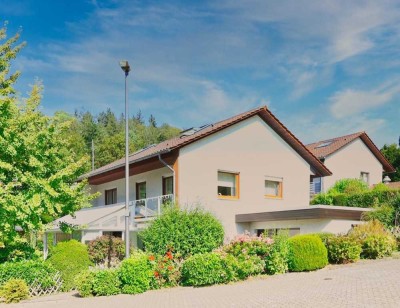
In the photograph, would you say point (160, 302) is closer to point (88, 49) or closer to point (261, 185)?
point (88, 49)

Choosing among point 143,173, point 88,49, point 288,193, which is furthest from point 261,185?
point 88,49

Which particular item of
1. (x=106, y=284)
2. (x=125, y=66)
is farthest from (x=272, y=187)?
(x=106, y=284)

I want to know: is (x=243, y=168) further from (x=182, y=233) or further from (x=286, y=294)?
(x=286, y=294)

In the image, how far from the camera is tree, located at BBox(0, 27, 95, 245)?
16.8 meters

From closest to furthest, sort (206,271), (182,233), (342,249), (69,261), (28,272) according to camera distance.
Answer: (206,271) → (28,272) → (69,261) → (342,249) → (182,233)

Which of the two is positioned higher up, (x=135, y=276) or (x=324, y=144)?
(x=324, y=144)

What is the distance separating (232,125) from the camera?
2708 centimetres

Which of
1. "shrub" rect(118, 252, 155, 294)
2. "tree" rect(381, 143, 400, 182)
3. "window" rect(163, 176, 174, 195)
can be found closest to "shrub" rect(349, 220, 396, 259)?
"shrub" rect(118, 252, 155, 294)

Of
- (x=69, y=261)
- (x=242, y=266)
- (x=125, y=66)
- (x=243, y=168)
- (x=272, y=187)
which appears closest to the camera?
(x=242, y=266)

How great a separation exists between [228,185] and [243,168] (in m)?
1.50

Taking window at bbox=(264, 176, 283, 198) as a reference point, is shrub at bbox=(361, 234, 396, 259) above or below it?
below

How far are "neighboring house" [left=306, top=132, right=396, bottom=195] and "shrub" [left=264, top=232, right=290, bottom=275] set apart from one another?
24.6 m

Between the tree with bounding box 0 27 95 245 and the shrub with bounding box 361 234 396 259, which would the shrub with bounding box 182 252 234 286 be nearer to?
the tree with bounding box 0 27 95 245

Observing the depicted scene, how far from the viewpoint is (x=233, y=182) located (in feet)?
89.6
